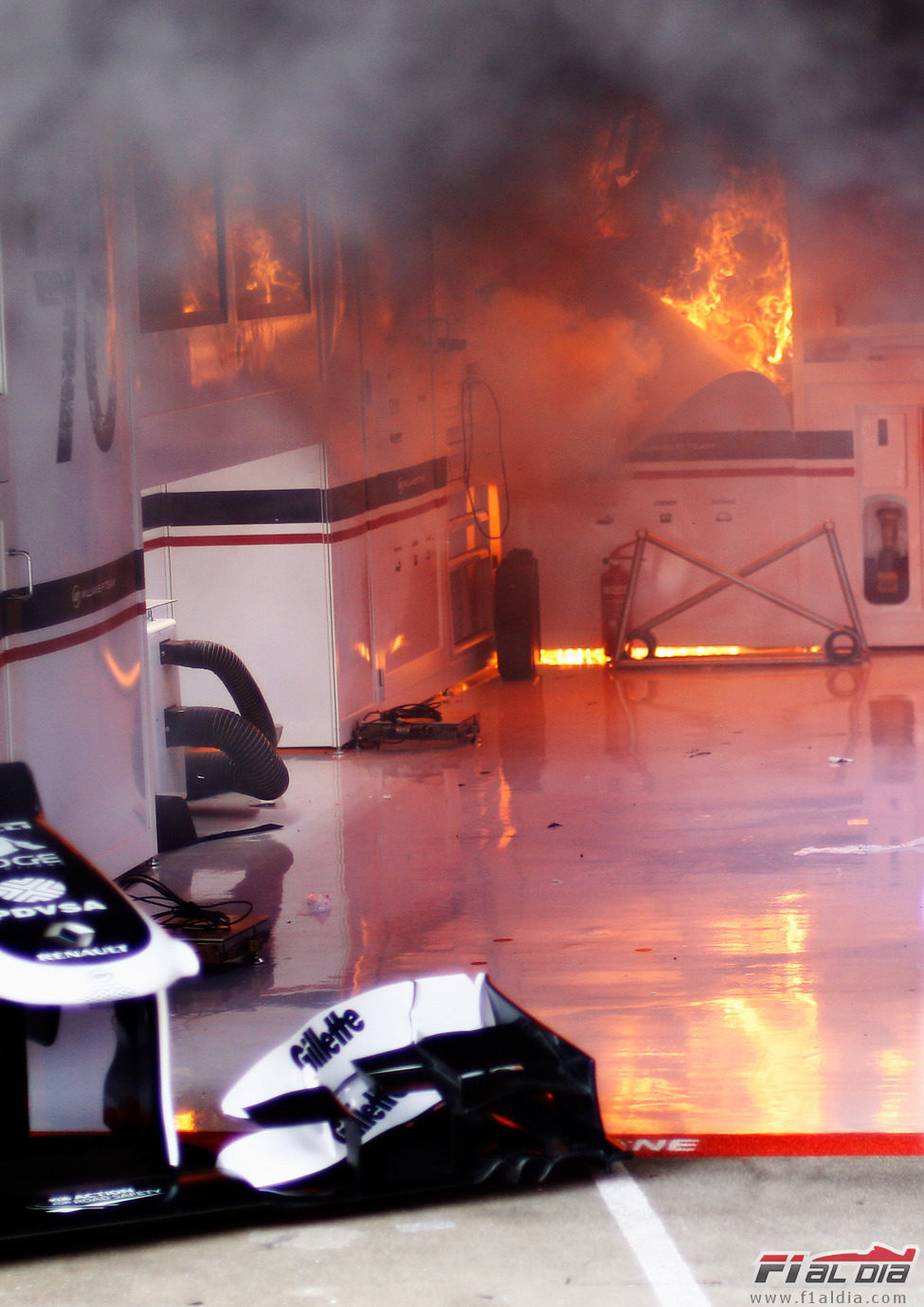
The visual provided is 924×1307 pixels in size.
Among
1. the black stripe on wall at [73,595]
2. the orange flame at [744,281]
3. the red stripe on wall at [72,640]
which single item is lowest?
the red stripe on wall at [72,640]

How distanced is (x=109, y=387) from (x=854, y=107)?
2.76m

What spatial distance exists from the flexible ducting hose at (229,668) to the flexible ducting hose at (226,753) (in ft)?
0.57

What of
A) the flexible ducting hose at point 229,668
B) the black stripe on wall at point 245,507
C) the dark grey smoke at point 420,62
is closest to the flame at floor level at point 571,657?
the black stripe on wall at point 245,507

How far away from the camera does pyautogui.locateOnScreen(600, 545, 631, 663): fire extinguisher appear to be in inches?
408

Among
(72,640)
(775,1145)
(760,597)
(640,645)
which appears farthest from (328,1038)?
(760,597)

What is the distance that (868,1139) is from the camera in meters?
3.49

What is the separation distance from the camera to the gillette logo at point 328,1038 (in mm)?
3412

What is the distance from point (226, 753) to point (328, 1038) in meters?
3.53

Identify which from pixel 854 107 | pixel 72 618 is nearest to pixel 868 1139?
pixel 854 107

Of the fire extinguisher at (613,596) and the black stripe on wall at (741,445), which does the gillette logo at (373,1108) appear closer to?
the fire extinguisher at (613,596)

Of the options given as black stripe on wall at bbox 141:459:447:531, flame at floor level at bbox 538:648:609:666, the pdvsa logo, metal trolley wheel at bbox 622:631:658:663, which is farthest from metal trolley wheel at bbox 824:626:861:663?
the pdvsa logo

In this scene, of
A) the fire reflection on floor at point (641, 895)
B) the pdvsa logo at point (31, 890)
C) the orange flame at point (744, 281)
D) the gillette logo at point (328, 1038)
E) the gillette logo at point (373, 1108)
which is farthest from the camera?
the orange flame at point (744, 281)

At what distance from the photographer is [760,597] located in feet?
34.2

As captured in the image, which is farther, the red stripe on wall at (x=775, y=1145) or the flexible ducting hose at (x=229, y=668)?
the flexible ducting hose at (x=229, y=668)
